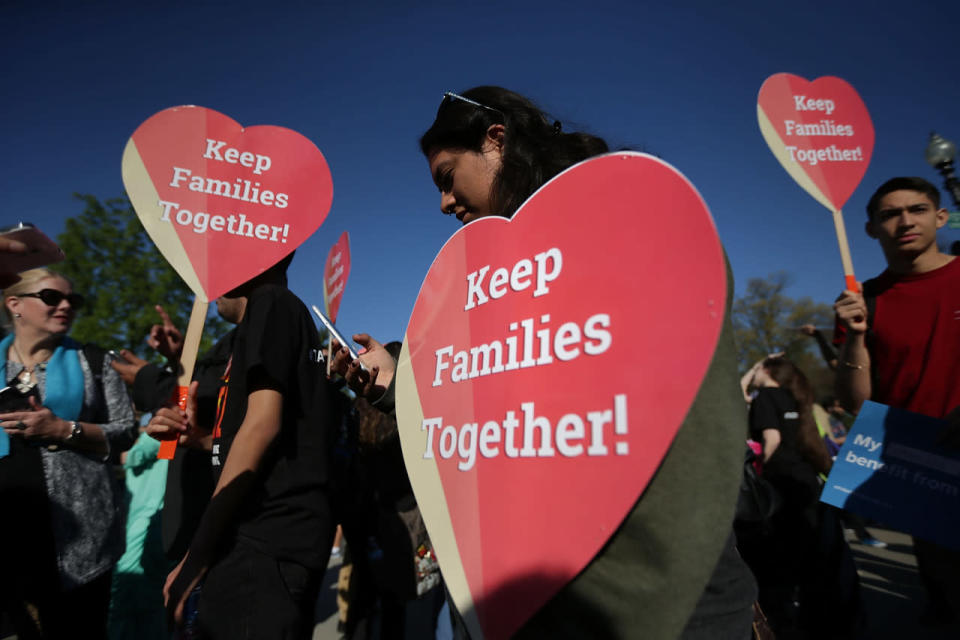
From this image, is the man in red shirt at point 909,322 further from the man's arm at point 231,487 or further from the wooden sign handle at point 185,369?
the wooden sign handle at point 185,369

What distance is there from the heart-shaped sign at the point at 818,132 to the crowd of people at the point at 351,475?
0.69 ft

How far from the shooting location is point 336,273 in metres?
4.57

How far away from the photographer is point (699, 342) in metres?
0.65

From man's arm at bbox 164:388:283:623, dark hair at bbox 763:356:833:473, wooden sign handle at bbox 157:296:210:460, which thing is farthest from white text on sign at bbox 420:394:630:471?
dark hair at bbox 763:356:833:473

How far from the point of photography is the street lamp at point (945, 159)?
9.61 feet

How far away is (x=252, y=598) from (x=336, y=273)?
351cm

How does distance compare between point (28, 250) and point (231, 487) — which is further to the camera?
point (28, 250)

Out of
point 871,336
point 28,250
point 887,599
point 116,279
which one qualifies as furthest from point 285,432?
point 116,279

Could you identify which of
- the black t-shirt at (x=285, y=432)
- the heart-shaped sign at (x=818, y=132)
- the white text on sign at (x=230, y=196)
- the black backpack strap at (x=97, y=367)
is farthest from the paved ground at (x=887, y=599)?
the white text on sign at (x=230, y=196)

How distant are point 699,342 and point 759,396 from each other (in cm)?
393

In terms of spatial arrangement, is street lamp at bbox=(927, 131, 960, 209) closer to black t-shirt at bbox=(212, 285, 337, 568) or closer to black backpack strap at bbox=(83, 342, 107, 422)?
black t-shirt at bbox=(212, 285, 337, 568)

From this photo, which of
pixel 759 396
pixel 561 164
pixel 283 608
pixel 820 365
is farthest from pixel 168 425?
pixel 820 365

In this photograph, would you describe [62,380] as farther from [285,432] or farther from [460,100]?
[460,100]

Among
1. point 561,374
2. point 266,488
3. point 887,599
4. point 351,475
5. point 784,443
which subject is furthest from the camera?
point 887,599
